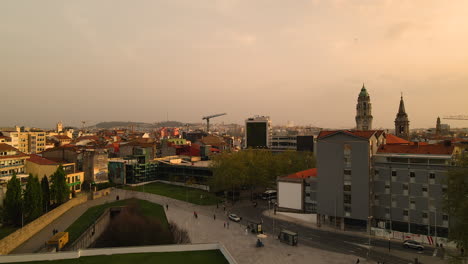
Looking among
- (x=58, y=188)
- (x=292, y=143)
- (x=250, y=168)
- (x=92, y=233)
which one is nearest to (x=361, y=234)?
(x=250, y=168)

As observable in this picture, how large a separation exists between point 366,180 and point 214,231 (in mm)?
25051

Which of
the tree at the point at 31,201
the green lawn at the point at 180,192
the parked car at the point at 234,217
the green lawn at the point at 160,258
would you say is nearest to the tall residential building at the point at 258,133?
the green lawn at the point at 180,192

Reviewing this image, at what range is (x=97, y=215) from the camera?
57031 mm

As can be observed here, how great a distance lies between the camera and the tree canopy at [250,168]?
241 ft

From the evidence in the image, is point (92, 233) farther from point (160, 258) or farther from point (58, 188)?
point (160, 258)

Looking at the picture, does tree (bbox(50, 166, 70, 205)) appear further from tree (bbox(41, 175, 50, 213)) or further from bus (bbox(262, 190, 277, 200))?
bus (bbox(262, 190, 277, 200))

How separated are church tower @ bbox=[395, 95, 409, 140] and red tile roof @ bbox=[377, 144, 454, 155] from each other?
213 feet

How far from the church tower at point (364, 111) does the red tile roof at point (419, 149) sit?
48142mm

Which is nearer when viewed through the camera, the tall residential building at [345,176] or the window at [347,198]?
the tall residential building at [345,176]

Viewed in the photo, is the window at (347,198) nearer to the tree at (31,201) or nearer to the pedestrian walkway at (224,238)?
the pedestrian walkway at (224,238)

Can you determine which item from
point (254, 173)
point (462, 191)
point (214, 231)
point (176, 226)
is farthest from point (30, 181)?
point (462, 191)

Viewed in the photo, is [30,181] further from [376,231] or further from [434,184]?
[434,184]

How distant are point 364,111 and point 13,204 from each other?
3655 inches

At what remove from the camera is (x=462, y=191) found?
1400 inches
